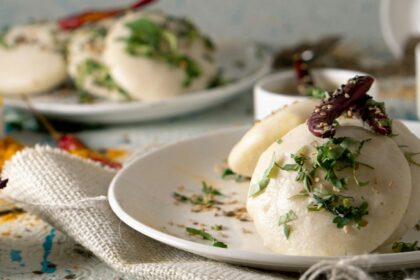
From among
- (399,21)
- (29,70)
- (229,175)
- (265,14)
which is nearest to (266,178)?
(229,175)

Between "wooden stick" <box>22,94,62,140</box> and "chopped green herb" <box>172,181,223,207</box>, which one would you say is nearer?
"chopped green herb" <box>172,181,223,207</box>

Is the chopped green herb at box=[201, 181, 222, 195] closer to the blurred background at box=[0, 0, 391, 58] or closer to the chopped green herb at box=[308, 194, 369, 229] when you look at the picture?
the chopped green herb at box=[308, 194, 369, 229]

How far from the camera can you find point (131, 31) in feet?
9.74

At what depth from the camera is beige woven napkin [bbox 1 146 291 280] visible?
152 cm

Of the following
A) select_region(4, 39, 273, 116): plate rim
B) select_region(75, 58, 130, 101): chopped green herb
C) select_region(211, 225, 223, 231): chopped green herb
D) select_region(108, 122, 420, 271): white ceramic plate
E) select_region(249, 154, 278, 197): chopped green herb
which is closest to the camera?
select_region(108, 122, 420, 271): white ceramic plate

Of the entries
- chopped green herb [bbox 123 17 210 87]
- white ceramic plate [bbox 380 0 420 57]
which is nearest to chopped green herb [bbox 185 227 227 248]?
chopped green herb [bbox 123 17 210 87]

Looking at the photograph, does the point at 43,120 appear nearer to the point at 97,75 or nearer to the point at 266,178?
the point at 97,75

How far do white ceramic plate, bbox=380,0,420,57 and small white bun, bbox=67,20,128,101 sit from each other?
1.21 m

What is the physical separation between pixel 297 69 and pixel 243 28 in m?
1.97

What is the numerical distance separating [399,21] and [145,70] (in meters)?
1.29

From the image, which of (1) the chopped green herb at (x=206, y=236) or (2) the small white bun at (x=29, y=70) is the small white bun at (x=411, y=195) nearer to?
(1) the chopped green herb at (x=206, y=236)

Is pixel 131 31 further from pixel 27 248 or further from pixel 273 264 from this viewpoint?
pixel 273 264

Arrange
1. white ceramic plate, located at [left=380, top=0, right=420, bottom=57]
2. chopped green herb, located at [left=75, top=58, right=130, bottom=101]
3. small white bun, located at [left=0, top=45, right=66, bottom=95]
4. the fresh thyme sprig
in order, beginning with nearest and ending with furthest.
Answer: the fresh thyme sprig, chopped green herb, located at [left=75, top=58, right=130, bottom=101], small white bun, located at [left=0, top=45, right=66, bottom=95], white ceramic plate, located at [left=380, top=0, right=420, bottom=57]

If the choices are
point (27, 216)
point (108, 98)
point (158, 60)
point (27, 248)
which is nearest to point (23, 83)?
point (108, 98)
